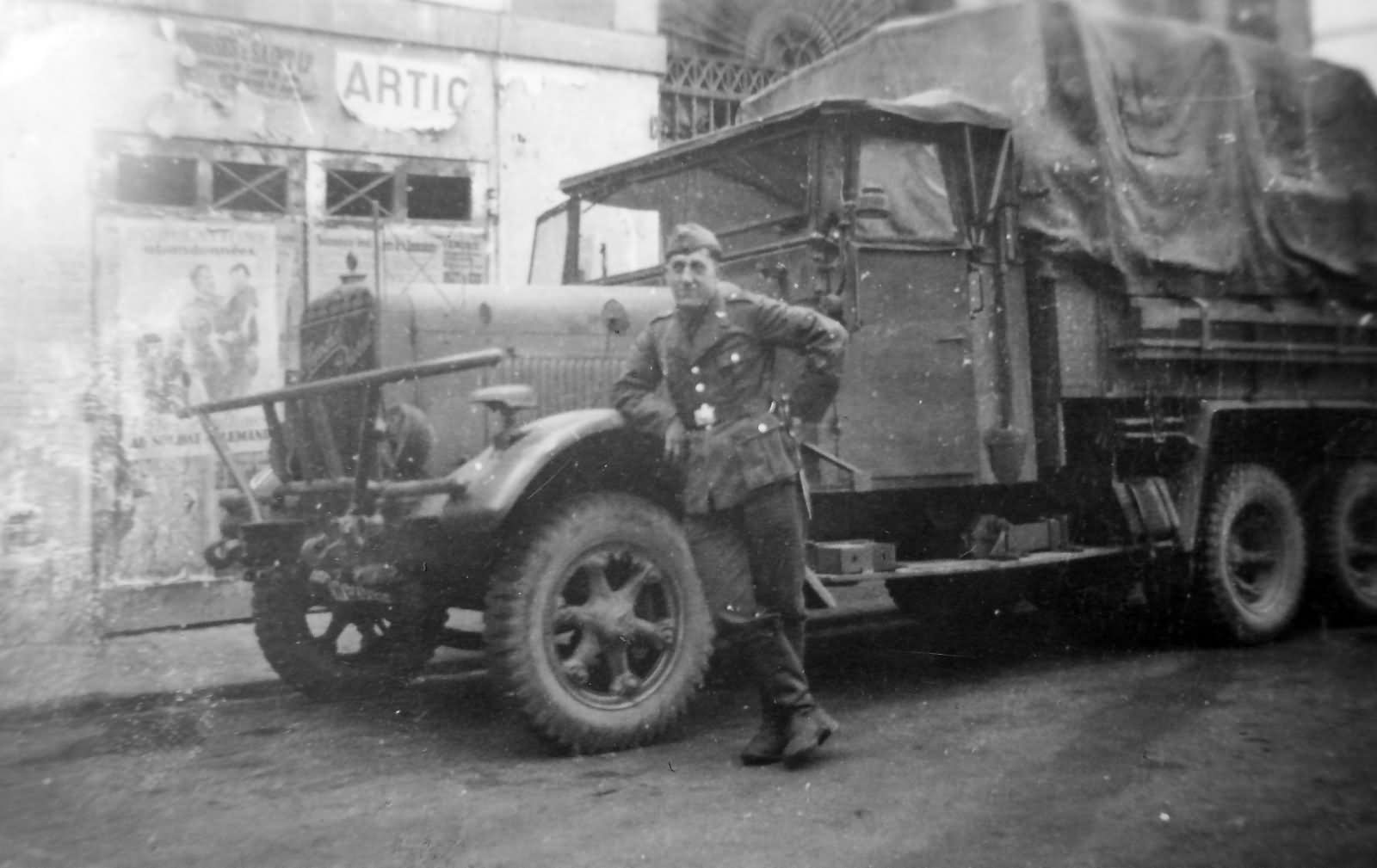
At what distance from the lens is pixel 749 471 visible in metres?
3.88

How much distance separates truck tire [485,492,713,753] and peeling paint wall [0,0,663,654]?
2191 millimetres

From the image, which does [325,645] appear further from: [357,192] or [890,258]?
[357,192]

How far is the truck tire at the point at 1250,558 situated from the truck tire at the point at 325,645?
357 centimetres

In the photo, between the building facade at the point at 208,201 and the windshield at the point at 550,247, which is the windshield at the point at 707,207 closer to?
the windshield at the point at 550,247

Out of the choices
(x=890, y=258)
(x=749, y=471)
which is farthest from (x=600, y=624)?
(x=890, y=258)

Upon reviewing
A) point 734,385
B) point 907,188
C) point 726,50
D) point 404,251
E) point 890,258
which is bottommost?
point 734,385

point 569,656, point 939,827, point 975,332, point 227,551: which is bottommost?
point 939,827

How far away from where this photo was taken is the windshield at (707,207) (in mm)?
5027

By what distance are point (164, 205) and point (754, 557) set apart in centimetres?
510

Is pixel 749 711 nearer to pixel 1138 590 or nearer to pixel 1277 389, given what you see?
pixel 1138 590

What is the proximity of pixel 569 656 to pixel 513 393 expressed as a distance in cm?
95

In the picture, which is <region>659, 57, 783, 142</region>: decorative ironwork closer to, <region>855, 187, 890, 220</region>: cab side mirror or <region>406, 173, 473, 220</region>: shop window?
<region>406, 173, 473, 220</region>: shop window

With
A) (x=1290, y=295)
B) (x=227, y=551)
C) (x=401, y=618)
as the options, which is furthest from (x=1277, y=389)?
(x=227, y=551)

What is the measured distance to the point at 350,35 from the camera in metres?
7.91
